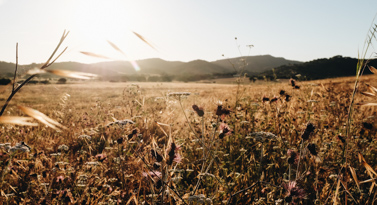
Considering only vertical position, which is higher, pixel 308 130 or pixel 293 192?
pixel 308 130

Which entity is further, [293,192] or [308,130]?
[308,130]

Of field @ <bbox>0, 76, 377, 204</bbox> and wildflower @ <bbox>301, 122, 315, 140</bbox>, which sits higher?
wildflower @ <bbox>301, 122, 315, 140</bbox>

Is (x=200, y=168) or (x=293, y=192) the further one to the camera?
(x=200, y=168)

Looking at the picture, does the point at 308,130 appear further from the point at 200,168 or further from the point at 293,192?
the point at 200,168

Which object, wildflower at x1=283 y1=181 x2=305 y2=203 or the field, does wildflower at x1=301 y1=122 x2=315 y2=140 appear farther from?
wildflower at x1=283 y1=181 x2=305 y2=203

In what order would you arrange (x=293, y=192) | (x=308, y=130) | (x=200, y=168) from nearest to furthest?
(x=293, y=192)
(x=308, y=130)
(x=200, y=168)

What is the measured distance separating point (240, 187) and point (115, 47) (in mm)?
2104

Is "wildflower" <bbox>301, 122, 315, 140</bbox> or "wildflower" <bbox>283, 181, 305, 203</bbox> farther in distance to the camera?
"wildflower" <bbox>301, 122, 315, 140</bbox>

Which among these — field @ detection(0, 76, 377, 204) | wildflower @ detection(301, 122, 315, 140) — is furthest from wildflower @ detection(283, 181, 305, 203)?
wildflower @ detection(301, 122, 315, 140)

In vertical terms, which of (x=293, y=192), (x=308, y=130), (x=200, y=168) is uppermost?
(x=308, y=130)

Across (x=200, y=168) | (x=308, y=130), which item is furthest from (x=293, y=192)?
(x=200, y=168)

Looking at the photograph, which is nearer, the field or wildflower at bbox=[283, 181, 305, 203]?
wildflower at bbox=[283, 181, 305, 203]

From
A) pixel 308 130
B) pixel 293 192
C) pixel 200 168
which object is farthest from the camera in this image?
pixel 200 168

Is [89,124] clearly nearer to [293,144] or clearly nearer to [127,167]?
[127,167]
